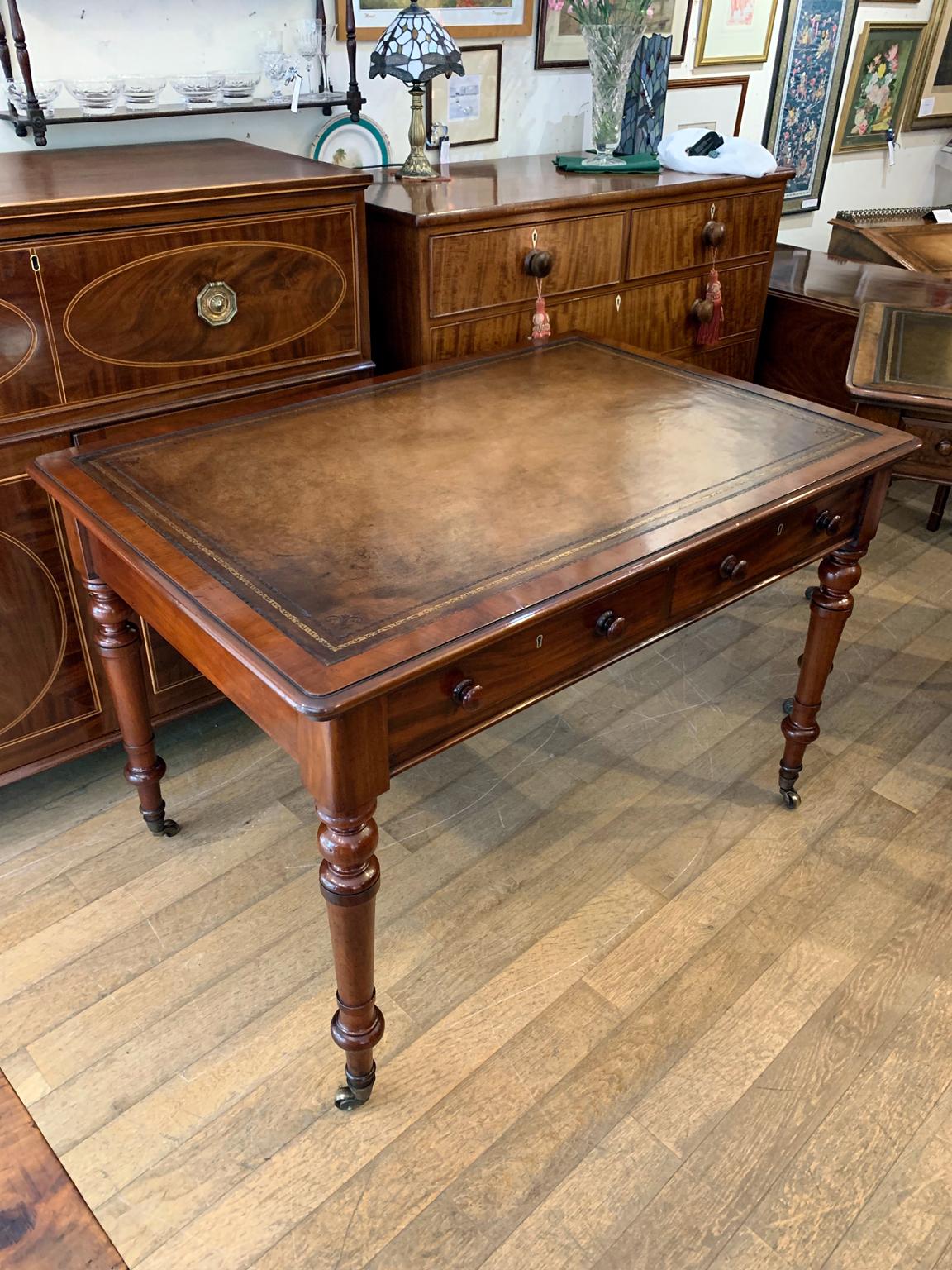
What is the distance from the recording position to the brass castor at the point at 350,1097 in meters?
1.73

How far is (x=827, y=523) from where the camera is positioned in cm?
196

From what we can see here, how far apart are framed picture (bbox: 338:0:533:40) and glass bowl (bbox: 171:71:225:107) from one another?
1.44ft

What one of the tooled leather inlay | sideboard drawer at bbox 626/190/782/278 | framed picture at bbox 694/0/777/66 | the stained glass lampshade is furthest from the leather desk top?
framed picture at bbox 694/0/777/66

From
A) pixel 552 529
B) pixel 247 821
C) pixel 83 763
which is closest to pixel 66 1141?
pixel 247 821

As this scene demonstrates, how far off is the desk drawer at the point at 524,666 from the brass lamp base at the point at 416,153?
1.51 meters

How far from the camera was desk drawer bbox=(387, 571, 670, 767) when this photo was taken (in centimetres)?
142

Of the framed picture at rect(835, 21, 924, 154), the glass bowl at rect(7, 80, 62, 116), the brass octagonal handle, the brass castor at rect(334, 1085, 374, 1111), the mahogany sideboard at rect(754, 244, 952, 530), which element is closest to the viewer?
the brass castor at rect(334, 1085, 374, 1111)

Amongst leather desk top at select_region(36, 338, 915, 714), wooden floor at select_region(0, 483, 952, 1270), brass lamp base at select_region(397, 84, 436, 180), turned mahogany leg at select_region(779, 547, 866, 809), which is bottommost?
wooden floor at select_region(0, 483, 952, 1270)

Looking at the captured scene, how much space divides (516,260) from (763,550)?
40.8 inches

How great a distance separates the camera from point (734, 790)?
2.49 m

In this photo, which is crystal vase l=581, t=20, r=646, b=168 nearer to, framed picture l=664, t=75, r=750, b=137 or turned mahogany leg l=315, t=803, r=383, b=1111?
framed picture l=664, t=75, r=750, b=137

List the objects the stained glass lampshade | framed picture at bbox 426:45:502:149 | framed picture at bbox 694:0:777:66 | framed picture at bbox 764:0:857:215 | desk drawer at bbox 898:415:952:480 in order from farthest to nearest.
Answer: framed picture at bbox 764:0:857:215 < framed picture at bbox 694:0:777:66 < framed picture at bbox 426:45:502:149 < the stained glass lampshade < desk drawer at bbox 898:415:952:480

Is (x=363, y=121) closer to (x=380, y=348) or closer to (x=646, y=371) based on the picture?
(x=380, y=348)

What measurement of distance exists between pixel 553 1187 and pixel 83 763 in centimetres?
157
